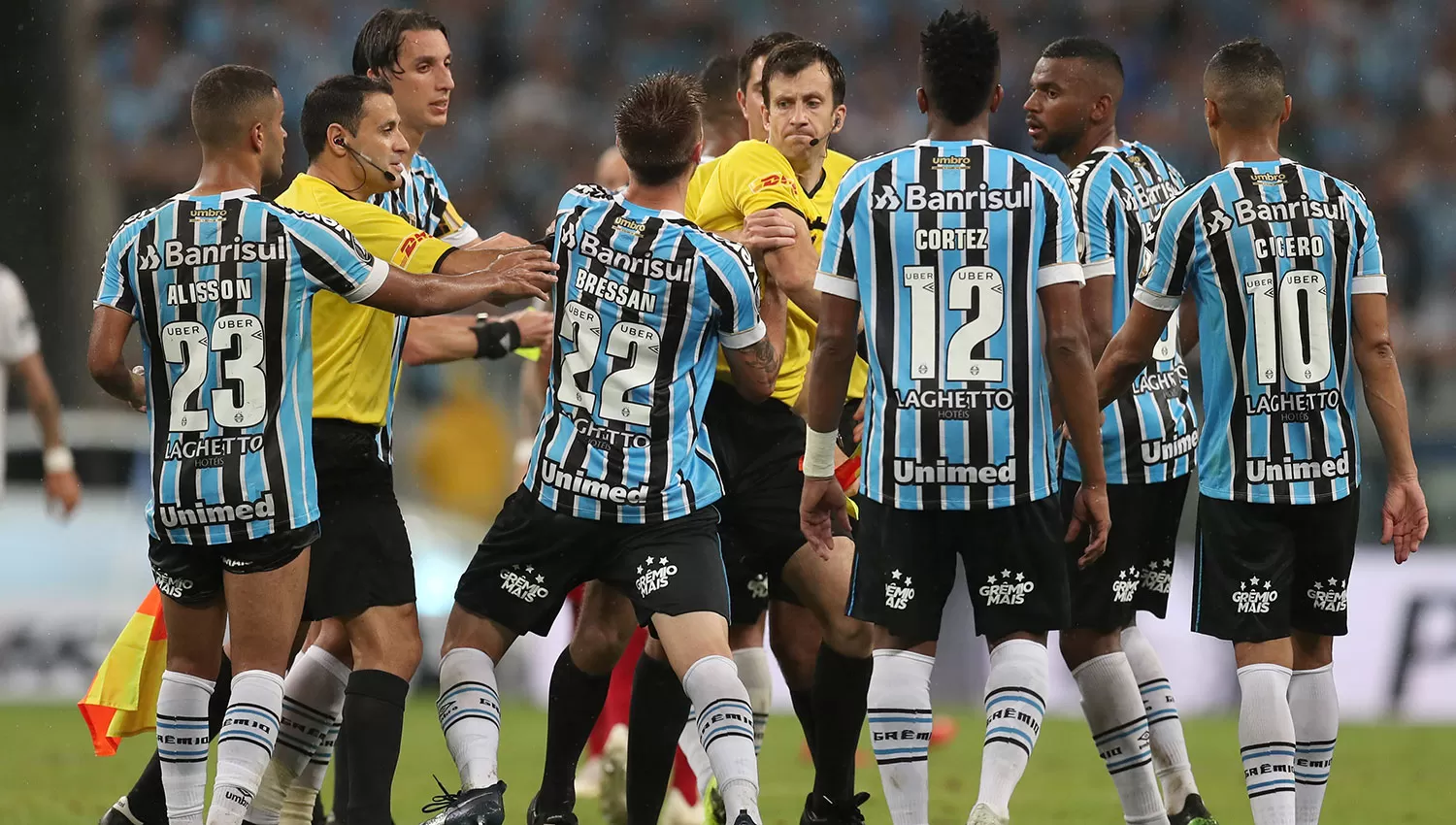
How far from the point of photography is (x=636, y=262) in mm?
5680

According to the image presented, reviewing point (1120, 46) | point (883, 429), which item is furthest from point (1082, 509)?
point (1120, 46)

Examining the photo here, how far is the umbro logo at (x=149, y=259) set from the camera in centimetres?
552

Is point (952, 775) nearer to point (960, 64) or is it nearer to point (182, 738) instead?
Result: point (182, 738)

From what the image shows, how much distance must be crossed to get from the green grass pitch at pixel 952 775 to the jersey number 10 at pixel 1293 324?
2774 millimetres

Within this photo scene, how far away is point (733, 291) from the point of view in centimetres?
571

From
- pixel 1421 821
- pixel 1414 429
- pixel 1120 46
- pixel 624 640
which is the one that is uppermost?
pixel 1120 46

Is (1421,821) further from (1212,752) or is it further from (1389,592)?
(1389,592)

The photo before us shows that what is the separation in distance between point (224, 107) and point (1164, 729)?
3.77m

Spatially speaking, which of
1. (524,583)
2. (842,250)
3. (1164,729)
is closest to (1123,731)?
(1164,729)

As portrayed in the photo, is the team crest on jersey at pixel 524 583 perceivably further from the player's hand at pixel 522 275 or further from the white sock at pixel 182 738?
the white sock at pixel 182 738

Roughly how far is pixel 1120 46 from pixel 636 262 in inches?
541

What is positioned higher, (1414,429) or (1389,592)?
(1414,429)

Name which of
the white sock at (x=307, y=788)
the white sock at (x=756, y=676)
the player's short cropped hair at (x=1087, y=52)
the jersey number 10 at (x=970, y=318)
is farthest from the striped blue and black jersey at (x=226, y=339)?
the player's short cropped hair at (x=1087, y=52)

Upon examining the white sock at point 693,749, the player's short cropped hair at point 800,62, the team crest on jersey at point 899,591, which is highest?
the player's short cropped hair at point 800,62
